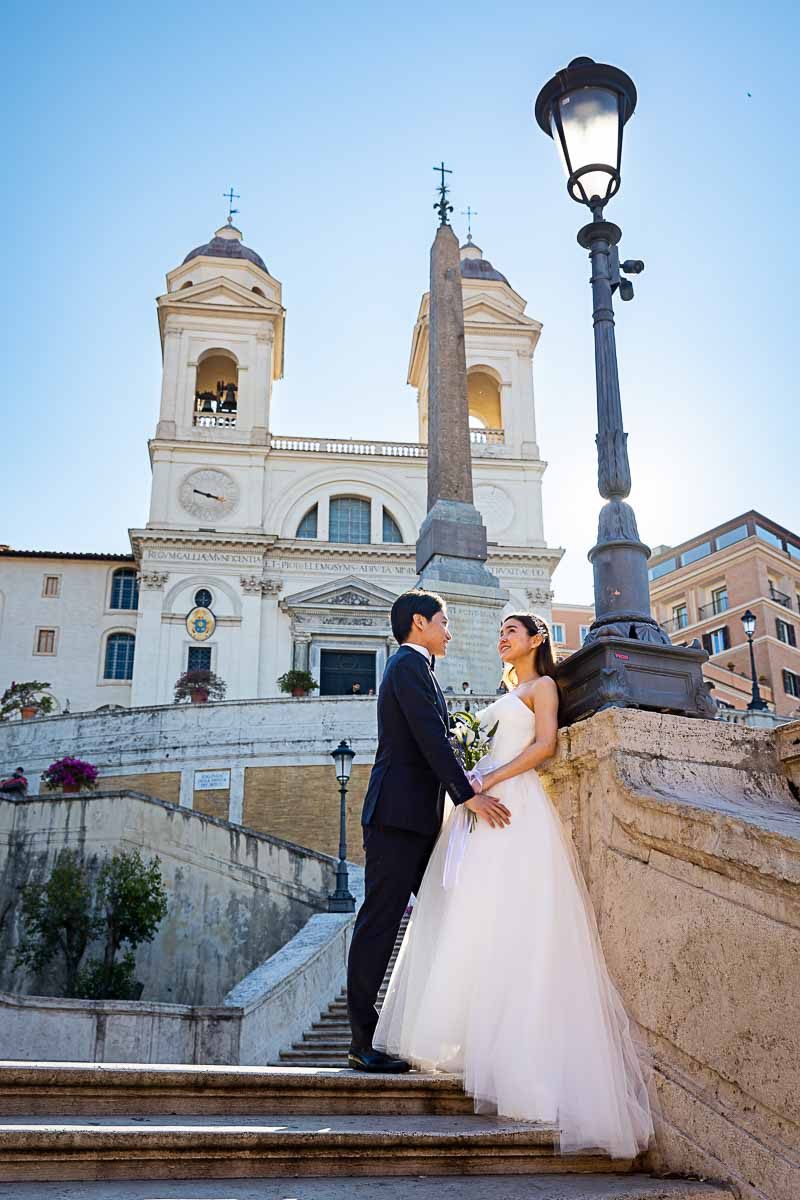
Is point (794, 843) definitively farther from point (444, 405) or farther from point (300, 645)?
point (300, 645)

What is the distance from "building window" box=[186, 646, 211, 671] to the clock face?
4.62 meters

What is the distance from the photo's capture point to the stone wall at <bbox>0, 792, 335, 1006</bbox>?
1500 cm

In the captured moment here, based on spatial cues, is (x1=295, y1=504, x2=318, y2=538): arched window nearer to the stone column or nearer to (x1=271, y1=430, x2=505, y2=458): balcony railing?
(x1=271, y1=430, x2=505, y2=458): balcony railing

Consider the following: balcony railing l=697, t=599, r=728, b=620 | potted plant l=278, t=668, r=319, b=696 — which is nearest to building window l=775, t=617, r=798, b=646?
balcony railing l=697, t=599, r=728, b=620

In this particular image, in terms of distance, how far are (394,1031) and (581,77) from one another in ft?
14.4

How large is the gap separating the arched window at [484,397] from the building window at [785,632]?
16.7 m

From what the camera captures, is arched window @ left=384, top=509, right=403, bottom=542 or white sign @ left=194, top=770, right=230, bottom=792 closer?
white sign @ left=194, top=770, right=230, bottom=792

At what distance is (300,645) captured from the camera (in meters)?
34.2

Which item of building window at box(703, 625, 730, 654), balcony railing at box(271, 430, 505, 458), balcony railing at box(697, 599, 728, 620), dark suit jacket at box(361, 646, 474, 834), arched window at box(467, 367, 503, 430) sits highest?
arched window at box(467, 367, 503, 430)

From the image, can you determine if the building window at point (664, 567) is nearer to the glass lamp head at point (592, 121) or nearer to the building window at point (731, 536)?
the building window at point (731, 536)

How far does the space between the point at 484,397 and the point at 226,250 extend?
36.6 ft

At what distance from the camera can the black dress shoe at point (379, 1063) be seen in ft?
13.2

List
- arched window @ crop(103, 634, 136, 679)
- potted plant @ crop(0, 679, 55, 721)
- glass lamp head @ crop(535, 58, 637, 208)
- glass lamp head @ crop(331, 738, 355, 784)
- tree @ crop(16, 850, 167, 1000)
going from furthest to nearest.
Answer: arched window @ crop(103, 634, 136, 679)
potted plant @ crop(0, 679, 55, 721)
glass lamp head @ crop(331, 738, 355, 784)
tree @ crop(16, 850, 167, 1000)
glass lamp head @ crop(535, 58, 637, 208)

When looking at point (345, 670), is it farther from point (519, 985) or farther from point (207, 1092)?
point (207, 1092)
